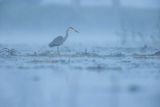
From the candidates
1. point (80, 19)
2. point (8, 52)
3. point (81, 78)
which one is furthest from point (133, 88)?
point (8, 52)

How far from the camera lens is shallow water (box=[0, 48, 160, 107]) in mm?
3209

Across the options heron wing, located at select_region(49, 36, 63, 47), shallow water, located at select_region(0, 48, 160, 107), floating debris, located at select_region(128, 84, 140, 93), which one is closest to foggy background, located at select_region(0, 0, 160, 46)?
heron wing, located at select_region(49, 36, 63, 47)

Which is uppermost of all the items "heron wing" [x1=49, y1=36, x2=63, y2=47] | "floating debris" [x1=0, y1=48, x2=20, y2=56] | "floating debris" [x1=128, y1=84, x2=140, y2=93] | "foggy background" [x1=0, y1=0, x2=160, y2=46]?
"foggy background" [x1=0, y1=0, x2=160, y2=46]

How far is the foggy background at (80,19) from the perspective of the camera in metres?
4.18

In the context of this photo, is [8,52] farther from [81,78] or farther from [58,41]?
[81,78]

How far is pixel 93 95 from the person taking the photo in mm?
3275

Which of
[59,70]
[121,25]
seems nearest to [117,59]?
[121,25]

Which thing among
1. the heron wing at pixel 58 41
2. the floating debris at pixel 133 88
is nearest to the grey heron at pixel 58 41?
the heron wing at pixel 58 41

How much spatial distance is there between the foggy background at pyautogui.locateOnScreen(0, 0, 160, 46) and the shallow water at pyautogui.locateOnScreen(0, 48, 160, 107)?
148 mm

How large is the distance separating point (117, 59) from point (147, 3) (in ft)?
1.78

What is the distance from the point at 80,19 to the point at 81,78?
748 millimetres

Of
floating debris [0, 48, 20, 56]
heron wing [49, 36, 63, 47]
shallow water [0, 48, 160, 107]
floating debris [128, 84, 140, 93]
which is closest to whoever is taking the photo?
shallow water [0, 48, 160, 107]

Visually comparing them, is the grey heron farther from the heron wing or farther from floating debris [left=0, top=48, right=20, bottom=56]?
floating debris [left=0, top=48, right=20, bottom=56]

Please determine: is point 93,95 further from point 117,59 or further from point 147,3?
point 147,3
